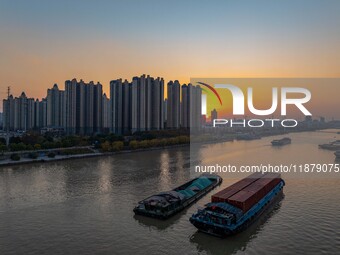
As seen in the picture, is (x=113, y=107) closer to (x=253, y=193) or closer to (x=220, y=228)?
(x=253, y=193)

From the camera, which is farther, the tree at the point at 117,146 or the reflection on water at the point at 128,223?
the tree at the point at 117,146

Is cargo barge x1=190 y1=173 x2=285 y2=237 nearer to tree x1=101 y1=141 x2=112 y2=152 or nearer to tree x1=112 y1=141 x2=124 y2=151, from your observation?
tree x1=101 y1=141 x2=112 y2=152

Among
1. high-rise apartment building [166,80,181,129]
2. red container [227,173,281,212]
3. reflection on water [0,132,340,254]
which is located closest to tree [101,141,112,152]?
reflection on water [0,132,340,254]

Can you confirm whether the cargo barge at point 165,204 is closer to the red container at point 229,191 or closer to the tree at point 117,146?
the red container at point 229,191

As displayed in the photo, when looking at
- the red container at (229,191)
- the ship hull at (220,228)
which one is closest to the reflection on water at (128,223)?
the ship hull at (220,228)

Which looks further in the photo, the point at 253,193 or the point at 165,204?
the point at 253,193

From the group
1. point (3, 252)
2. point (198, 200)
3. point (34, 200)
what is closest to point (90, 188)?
point (34, 200)

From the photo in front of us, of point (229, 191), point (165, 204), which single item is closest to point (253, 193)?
point (229, 191)
